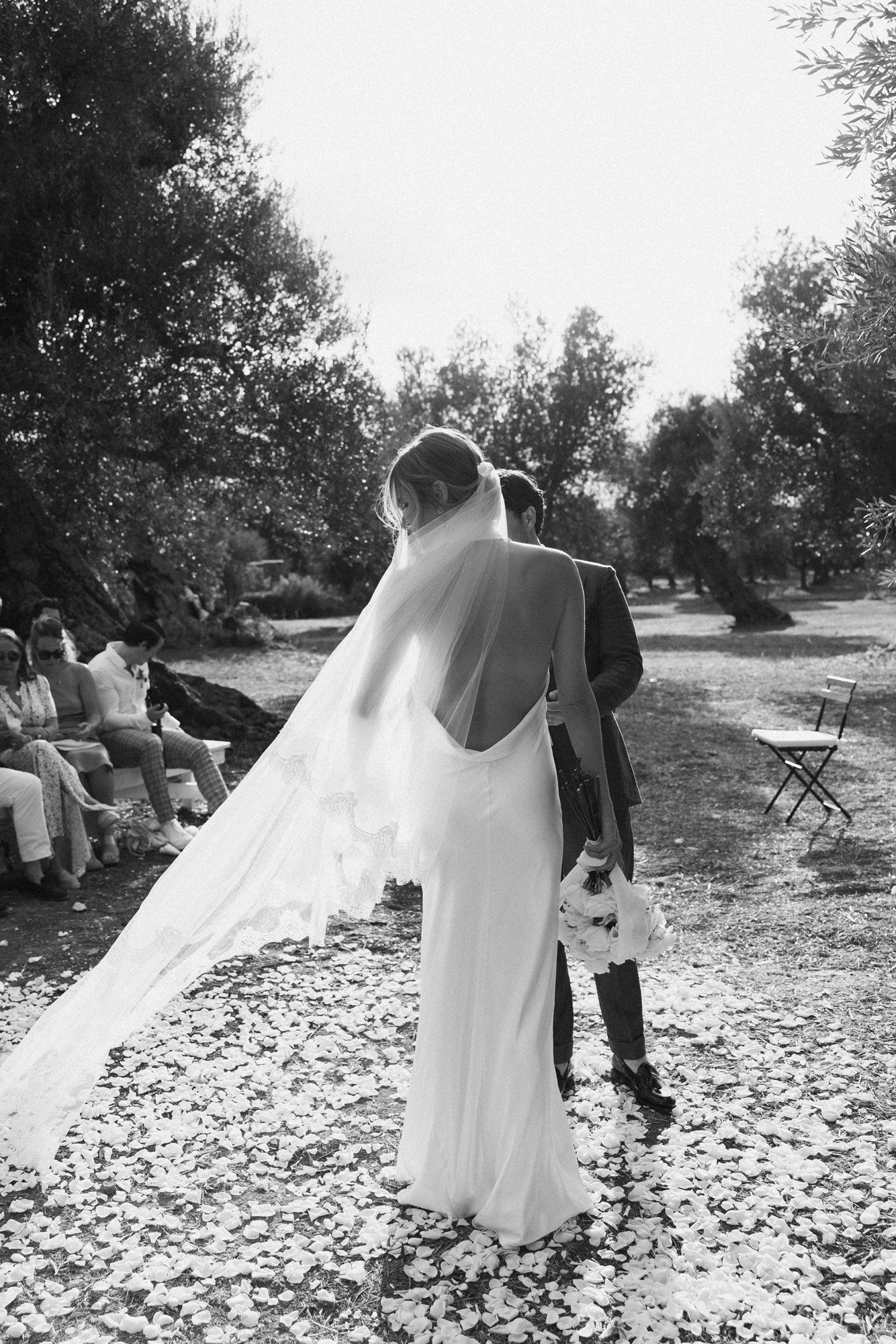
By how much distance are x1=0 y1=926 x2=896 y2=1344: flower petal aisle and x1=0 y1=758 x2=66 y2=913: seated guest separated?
2.01m

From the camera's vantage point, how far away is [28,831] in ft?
22.8

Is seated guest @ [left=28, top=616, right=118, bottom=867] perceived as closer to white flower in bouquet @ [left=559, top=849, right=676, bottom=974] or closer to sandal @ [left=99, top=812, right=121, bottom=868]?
sandal @ [left=99, top=812, right=121, bottom=868]

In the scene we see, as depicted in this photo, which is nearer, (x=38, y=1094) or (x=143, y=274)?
(x=38, y=1094)

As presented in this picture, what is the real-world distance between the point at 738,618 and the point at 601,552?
189 inches

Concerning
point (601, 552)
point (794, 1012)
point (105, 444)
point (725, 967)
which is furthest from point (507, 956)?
point (601, 552)

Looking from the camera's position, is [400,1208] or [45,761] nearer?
[400,1208]

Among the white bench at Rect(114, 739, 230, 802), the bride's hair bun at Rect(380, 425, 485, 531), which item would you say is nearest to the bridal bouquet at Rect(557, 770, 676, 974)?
the bride's hair bun at Rect(380, 425, 485, 531)

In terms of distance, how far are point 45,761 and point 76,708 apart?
40.2 inches

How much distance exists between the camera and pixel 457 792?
334 cm

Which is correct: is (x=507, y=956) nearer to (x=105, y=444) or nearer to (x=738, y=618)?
(x=105, y=444)

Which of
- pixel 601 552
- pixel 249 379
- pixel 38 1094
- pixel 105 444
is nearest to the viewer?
pixel 38 1094

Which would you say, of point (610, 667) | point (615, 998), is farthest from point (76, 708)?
point (615, 998)

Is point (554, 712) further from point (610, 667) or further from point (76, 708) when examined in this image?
point (76, 708)

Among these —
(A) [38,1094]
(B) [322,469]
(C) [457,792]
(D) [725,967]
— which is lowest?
(D) [725,967]
